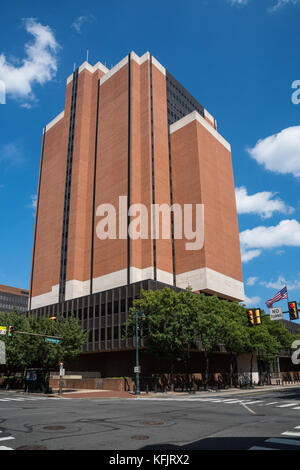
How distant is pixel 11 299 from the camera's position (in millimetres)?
162375

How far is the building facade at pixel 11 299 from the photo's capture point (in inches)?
6250

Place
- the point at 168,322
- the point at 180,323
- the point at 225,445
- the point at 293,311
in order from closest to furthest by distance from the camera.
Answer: the point at 225,445 → the point at 293,311 → the point at 180,323 → the point at 168,322

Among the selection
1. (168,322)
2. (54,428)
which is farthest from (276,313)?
(168,322)

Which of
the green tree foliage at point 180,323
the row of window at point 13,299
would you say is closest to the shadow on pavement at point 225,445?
the green tree foliage at point 180,323

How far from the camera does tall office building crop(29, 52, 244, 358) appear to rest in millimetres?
64188

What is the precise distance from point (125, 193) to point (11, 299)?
11703cm

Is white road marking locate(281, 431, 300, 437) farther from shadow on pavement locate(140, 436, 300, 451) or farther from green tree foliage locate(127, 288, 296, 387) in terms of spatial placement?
green tree foliage locate(127, 288, 296, 387)

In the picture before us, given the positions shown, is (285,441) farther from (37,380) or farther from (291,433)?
(37,380)

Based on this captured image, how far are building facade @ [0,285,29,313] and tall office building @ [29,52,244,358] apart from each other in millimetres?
86159

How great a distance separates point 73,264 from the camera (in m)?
70.6

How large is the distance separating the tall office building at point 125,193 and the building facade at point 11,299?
283ft

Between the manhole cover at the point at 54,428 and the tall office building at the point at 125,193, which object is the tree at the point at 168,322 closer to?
the tall office building at the point at 125,193

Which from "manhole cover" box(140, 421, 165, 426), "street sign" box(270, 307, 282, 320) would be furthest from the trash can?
"manhole cover" box(140, 421, 165, 426)
